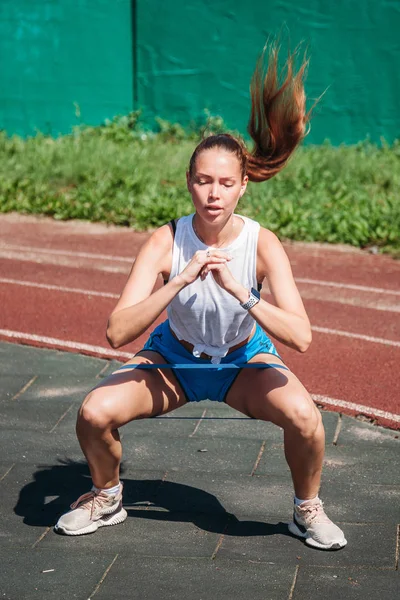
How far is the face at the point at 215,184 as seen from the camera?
369cm

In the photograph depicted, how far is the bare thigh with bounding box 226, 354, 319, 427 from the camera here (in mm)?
3650

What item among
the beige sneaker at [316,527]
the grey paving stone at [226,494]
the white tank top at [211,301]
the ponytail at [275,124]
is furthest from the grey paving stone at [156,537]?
the ponytail at [275,124]

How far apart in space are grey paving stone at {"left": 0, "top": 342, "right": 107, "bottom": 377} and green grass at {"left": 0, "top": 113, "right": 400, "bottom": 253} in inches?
163

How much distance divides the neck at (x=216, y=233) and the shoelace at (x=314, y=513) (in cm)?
114

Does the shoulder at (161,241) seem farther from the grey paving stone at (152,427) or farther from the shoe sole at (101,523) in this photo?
the grey paving stone at (152,427)

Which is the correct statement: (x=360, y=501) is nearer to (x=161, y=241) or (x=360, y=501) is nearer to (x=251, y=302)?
(x=251, y=302)

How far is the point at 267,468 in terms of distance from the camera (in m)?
4.54

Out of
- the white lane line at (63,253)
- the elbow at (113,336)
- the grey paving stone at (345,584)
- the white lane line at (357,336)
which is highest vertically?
the elbow at (113,336)

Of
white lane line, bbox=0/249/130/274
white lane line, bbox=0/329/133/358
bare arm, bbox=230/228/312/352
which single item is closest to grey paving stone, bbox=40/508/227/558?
bare arm, bbox=230/228/312/352

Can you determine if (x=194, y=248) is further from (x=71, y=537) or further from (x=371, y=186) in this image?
(x=371, y=186)

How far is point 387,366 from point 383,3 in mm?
8974

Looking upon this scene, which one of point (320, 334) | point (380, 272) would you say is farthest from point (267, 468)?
point (380, 272)

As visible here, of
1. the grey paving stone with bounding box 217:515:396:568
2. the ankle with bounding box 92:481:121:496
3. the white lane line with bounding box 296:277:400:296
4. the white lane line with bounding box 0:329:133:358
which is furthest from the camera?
the white lane line with bounding box 296:277:400:296

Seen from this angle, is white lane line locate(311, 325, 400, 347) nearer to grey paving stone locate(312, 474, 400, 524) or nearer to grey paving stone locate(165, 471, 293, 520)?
grey paving stone locate(312, 474, 400, 524)
